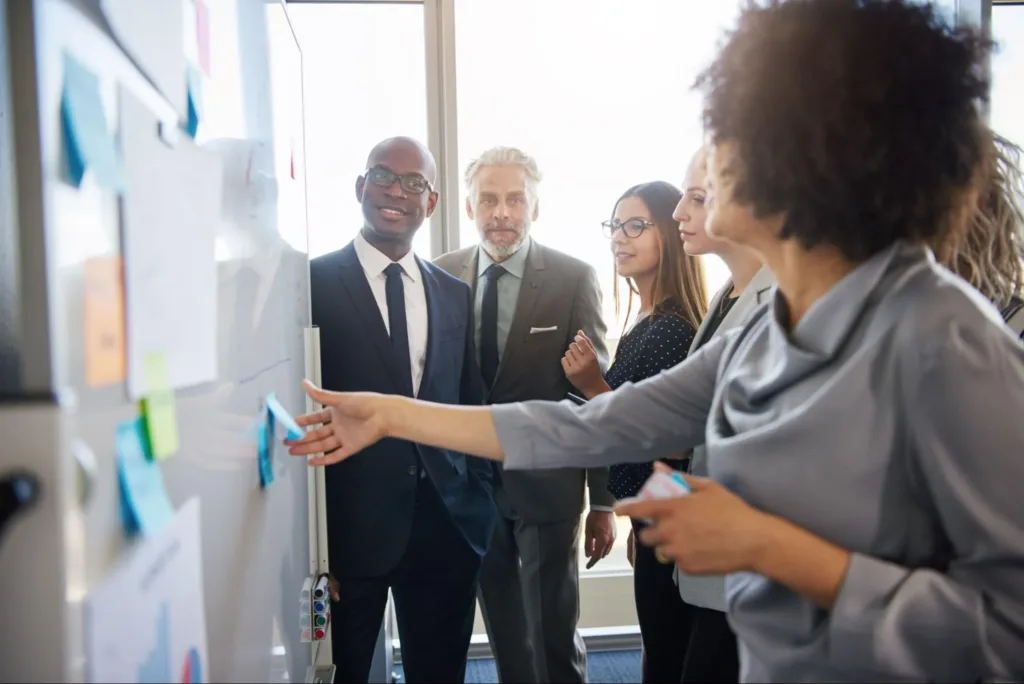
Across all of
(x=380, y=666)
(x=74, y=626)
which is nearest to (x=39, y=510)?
(x=74, y=626)

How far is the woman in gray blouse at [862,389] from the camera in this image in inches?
24.0

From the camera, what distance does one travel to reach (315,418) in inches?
42.2

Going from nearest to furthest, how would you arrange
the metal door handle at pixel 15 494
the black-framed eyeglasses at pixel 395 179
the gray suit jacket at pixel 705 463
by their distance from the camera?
1. the metal door handle at pixel 15 494
2. the gray suit jacket at pixel 705 463
3. the black-framed eyeglasses at pixel 395 179

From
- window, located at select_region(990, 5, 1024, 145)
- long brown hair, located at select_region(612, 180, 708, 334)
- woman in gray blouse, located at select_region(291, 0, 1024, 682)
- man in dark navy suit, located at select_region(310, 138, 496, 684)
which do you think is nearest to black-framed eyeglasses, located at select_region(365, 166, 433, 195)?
man in dark navy suit, located at select_region(310, 138, 496, 684)

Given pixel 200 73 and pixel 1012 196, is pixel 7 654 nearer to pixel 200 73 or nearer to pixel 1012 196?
pixel 200 73

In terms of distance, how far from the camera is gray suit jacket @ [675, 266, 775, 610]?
114 centimetres

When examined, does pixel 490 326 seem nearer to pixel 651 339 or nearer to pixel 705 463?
pixel 651 339

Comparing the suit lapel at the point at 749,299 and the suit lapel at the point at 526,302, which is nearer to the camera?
the suit lapel at the point at 749,299

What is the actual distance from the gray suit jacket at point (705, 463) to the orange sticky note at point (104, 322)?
880 millimetres

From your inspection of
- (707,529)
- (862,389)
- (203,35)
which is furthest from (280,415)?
(862,389)

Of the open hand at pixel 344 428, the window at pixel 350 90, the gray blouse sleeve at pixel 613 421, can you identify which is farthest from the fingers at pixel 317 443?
the window at pixel 350 90

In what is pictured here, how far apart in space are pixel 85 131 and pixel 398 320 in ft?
3.33

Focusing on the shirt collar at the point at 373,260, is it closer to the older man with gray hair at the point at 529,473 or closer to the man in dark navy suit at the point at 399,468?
the man in dark navy suit at the point at 399,468

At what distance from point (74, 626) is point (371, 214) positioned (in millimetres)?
1191
